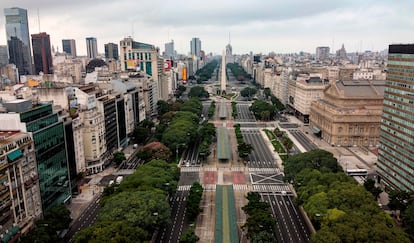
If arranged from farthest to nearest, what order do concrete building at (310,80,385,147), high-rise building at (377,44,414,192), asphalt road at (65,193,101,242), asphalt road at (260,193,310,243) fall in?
concrete building at (310,80,385,147) → high-rise building at (377,44,414,192) → asphalt road at (65,193,101,242) → asphalt road at (260,193,310,243)

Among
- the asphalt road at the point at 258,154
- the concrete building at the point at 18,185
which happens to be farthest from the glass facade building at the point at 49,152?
the asphalt road at the point at 258,154

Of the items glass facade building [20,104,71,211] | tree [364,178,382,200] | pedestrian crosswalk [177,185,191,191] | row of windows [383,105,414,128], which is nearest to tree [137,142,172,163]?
pedestrian crosswalk [177,185,191,191]

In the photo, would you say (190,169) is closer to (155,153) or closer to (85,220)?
(155,153)

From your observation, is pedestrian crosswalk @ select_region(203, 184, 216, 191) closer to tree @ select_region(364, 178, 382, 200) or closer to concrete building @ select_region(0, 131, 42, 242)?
tree @ select_region(364, 178, 382, 200)

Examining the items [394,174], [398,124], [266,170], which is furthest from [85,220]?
[398,124]

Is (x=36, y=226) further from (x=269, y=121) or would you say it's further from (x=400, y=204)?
(x=269, y=121)

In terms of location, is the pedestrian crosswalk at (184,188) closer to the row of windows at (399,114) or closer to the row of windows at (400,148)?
the row of windows at (400,148)
